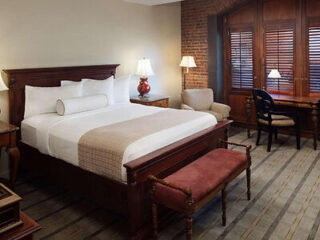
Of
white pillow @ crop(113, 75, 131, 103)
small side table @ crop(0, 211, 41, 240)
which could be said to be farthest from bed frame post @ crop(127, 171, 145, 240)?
white pillow @ crop(113, 75, 131, 103)

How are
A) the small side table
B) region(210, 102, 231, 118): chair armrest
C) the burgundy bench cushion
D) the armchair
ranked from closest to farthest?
the small side table
the burgundy bench cushion
region(210, 102, 231, 118): chair armrest
the armchair

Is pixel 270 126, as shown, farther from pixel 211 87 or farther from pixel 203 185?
pixel 203 185

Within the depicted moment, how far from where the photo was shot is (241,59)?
19.2 ft

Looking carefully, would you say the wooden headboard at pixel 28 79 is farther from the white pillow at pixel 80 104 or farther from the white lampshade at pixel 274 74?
the white lampshade at pixel 274 74

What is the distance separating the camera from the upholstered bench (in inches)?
90.4

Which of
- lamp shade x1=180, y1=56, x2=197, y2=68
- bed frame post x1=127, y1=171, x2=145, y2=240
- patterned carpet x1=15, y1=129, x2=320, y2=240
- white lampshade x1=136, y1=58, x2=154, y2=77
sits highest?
lamp shade x1=180, y1=56, x2=197, y2=68

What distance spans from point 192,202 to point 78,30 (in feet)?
10.7

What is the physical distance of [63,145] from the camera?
307cm

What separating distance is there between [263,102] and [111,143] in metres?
2.93

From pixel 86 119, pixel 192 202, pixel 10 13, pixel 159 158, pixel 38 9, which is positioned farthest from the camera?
pixel 38 9

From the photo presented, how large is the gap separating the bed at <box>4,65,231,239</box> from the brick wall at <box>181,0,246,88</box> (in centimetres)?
235

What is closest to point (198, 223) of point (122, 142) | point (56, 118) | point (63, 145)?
point (122, 142)

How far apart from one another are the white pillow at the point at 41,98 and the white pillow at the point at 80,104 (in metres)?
0.19

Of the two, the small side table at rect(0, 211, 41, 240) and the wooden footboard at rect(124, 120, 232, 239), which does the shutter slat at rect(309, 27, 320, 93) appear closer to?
the wooden footboard at rect(124, 120, 232, 239)
